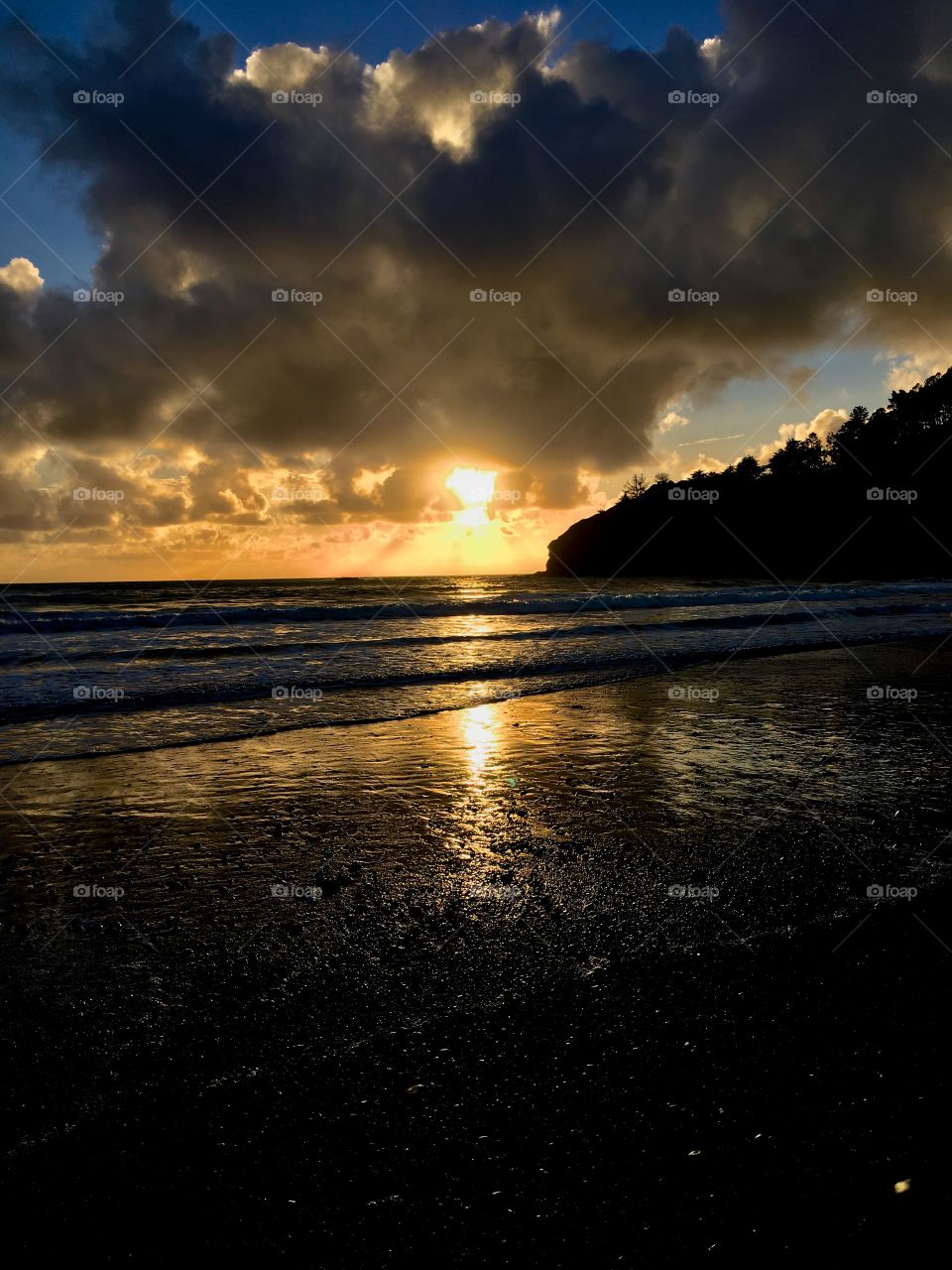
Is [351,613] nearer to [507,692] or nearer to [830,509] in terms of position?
[507,692]

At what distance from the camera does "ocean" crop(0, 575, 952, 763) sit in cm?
795

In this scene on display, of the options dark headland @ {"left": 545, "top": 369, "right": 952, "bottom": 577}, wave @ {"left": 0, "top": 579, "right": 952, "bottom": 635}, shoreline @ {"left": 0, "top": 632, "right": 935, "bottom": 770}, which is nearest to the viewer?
shoreline @ {"left": 0, "top": 632, "right": 935, "bottom": 770}

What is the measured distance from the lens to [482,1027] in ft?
7.25

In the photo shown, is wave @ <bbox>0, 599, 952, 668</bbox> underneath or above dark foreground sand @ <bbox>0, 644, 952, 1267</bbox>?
above

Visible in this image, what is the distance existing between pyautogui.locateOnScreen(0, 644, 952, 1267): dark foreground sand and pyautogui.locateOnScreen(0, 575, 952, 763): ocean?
334 cm

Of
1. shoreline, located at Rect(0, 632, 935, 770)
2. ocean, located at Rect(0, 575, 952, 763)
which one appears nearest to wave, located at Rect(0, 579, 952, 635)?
ocean, located at Rect(0, 575, 952, 763)

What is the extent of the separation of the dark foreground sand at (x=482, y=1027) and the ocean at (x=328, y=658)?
3343 mm

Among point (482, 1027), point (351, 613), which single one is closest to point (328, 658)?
point (482, 1027)

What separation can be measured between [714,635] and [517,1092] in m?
16.2

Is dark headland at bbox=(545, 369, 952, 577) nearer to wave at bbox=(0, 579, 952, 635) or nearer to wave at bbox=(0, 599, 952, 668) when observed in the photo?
wave at bbox=(0, 579, 952, 635)

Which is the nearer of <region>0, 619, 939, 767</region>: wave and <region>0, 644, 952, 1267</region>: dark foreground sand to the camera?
<region>0, 644, 952, 1267</region>: dark foreground sand

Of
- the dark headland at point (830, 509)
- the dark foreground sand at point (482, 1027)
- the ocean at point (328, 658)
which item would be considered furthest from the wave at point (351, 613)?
the dark headland at point (830, 509)

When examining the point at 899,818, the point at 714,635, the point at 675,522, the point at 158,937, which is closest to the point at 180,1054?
the point at 158,937

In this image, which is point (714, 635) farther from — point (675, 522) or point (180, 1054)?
point (675, 522)
